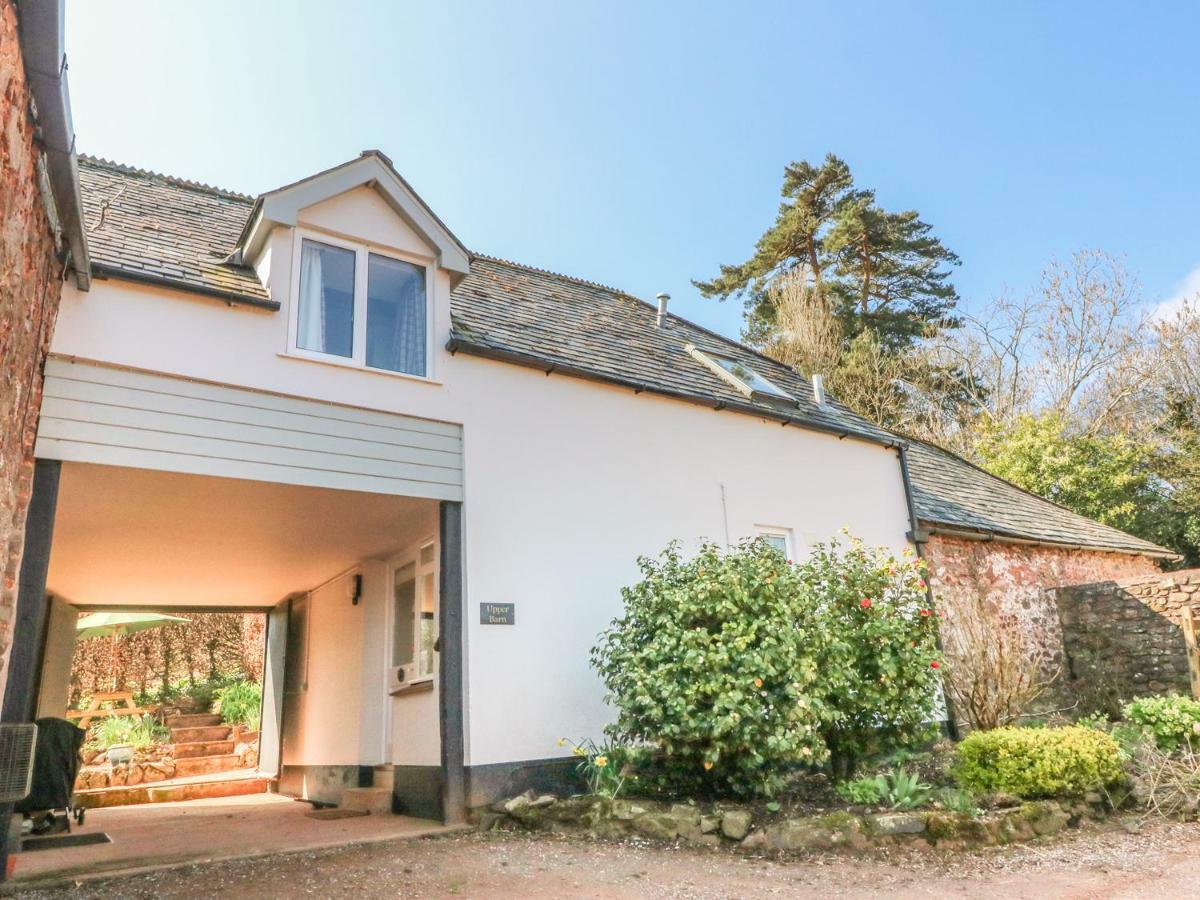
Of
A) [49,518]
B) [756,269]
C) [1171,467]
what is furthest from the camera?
[756,269]

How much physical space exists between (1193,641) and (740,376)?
27.8ft

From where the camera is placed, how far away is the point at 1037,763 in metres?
7.71

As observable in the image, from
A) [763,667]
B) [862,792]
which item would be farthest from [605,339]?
[862,792]

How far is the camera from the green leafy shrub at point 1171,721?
30.1 feet

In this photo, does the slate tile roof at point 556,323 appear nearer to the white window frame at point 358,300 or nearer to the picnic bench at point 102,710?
the white window frame at point 358,300

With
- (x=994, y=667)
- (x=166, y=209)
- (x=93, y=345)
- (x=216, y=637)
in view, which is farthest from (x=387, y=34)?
(x=216, y=637)

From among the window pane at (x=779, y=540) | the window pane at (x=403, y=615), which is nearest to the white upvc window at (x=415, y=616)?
the window pane at (x=403, y=615)

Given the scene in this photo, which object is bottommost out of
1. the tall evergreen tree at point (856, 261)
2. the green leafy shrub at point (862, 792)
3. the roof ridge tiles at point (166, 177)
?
the green leafy shrub at point (862, 792)

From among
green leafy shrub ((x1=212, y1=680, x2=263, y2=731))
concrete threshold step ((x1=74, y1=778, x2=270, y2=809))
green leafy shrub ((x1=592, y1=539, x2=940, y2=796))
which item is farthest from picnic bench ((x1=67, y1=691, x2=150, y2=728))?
green leafy shrub ((x1=592, y1=539, x2=940, y2=796))

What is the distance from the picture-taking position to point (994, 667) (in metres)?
9.63

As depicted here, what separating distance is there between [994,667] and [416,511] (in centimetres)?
723

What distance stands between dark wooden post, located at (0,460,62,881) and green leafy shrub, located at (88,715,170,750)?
10.7 metres

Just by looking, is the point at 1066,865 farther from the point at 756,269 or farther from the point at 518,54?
the point at 756,269

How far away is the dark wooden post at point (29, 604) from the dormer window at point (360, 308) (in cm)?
244
